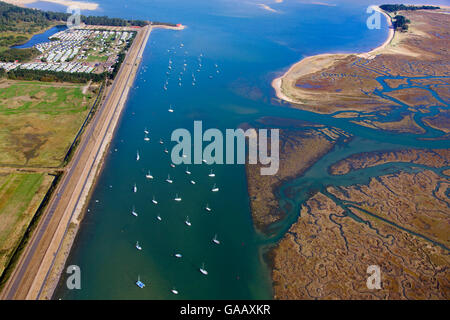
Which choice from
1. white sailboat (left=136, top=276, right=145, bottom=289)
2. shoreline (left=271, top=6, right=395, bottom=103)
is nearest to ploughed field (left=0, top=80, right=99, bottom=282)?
white sailboat (left=136, top=276, right=145, bottom=289)

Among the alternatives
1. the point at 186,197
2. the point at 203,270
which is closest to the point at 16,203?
the point at 186,197

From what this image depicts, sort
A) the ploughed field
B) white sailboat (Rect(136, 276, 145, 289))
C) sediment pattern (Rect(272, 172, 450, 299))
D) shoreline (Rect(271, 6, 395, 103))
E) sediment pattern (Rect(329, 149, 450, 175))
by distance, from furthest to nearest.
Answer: shoreline (Rect(271, 6, 395, 103)) < sediment pattern (Rect(329, 149, 450, 175)) < the ploughed field < sediment pattern (Rect(272, 172, 450, 299)) < white sailboat (Rect(136, 276, 145, 289))

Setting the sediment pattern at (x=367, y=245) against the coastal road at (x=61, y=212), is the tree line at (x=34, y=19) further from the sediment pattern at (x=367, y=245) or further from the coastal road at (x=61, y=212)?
the sediment pattern at (x=367, y=245)

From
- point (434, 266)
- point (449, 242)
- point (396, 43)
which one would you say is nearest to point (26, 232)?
point (434, 266)

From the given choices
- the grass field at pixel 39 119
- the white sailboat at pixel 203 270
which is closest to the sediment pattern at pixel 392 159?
the white sailboat at pixel 203 270

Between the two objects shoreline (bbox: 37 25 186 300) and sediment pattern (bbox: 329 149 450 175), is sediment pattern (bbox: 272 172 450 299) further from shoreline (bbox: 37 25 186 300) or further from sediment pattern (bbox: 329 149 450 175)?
shoreline (bbox: 37 25 186 300)

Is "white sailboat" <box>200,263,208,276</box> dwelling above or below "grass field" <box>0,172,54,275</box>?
below
